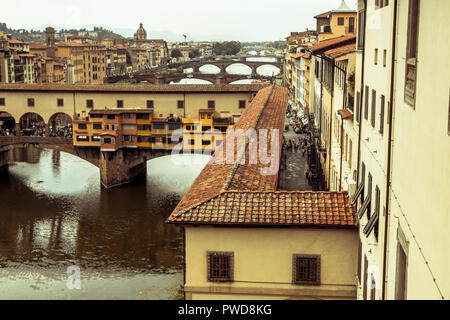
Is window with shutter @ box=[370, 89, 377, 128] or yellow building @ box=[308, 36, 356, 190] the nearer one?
window with shutter @ box=[370, 89, 377, 128]

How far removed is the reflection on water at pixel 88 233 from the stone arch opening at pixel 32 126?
680 cm

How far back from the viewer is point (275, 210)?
13320mm

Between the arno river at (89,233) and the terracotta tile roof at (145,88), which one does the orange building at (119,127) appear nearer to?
the terracotta tile roof at (145,88)

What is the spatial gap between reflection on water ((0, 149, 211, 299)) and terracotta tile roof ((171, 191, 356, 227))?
33.1 feet

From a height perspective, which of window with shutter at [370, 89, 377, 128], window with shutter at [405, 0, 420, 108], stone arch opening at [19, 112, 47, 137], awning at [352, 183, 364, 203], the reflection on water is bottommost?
the reflection on water

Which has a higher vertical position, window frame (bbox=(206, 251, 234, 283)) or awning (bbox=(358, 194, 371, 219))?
awning (bbox=(358, 194, 371, 219))

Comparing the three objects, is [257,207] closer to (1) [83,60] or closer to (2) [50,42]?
(1) [83,60]

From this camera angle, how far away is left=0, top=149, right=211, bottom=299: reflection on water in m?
24.5

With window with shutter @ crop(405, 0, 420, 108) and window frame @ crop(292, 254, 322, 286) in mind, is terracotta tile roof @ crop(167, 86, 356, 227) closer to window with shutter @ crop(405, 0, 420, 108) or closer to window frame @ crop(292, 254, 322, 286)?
window frame @ crop(292, 254, 322, 286)

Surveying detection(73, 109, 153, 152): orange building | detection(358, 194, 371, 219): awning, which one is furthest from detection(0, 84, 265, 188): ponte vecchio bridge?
detection(358, 194, 371, 219): awning

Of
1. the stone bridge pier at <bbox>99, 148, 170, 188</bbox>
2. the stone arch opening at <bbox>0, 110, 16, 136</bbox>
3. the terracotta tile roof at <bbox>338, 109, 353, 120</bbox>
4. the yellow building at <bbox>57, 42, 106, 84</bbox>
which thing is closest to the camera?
the terracotta tile roof at <bbox>338, 109, 353, 120</bbox>

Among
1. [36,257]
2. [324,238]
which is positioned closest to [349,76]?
[324,238]
